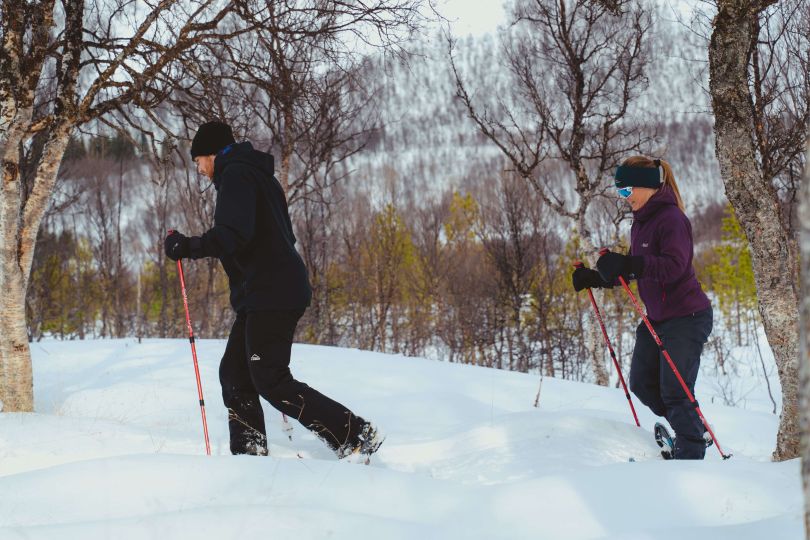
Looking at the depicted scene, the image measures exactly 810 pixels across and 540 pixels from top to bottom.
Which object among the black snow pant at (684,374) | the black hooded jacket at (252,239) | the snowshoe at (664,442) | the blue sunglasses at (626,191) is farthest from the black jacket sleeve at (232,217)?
the snowshoe at (664,442)

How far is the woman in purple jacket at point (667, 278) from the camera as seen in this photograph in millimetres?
3361

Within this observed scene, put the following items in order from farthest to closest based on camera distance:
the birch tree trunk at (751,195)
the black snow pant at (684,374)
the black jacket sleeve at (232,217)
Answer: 1. the birch tree trunk at (751,195)
2. the black snow pant at (684,374)
3. the black jacket sleeve at (232,217)

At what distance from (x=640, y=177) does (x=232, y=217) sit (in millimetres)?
2413

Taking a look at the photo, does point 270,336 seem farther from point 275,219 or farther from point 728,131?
point 728,131

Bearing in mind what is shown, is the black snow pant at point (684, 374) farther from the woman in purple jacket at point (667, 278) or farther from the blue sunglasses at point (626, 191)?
the blue sunglasses at point (626, 191)

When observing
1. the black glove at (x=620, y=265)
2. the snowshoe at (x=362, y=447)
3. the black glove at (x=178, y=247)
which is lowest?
the snowshoe at (x=362, y=447)

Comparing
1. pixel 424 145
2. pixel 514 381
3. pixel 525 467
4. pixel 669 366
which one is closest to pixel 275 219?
pixel 525 467

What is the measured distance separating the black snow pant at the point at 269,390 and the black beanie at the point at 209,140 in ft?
3.21

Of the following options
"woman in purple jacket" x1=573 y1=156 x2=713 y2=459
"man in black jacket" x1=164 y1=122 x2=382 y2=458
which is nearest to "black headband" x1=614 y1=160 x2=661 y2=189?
"woman in purple jacket" x1=573 y1=156 x2=713 y2=459

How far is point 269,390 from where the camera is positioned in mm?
3207

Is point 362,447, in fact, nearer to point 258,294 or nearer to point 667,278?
point 258,294

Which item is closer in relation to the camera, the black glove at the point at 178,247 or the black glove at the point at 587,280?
the black glove at the point at 178,247

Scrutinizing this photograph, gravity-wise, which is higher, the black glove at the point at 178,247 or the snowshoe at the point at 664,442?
the black glove at the point at 178,247

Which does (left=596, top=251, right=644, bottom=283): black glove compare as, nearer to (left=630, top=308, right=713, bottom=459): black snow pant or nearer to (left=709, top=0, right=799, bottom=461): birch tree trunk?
(left=630, top=308, right=713, bottom=459): black snow pant
